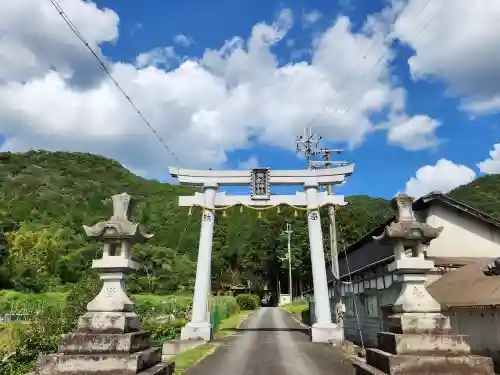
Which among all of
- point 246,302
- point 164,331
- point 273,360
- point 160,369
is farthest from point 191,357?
point 246,302

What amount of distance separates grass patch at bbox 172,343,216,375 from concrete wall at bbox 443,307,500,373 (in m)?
8.00

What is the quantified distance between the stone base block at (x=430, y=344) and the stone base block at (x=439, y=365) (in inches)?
4.9

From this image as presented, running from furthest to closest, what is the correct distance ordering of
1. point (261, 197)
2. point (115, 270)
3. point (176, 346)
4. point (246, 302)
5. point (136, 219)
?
point (246, 302), point (136, 219), point (261, 197), point (176, 346), point (115, 270)

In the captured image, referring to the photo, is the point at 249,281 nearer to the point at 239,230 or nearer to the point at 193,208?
the point at 239,230

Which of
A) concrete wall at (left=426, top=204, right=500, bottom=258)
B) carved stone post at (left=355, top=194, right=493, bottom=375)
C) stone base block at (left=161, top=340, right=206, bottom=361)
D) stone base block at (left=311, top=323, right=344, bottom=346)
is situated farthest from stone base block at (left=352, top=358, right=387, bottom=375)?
stone base block at (left=311, top=323, right=344, bottom=346)

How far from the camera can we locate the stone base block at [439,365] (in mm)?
Result: 6309

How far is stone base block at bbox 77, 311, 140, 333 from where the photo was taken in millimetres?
7230

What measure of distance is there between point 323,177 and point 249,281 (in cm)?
5642

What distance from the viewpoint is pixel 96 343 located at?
7.07 meters

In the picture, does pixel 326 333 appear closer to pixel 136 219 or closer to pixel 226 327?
pixel 226 327

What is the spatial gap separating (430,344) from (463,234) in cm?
1028

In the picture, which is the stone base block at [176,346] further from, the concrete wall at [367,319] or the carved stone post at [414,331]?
the carved stone post at [414,331]

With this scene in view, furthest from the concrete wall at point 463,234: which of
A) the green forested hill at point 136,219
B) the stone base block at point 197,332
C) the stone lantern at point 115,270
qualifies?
the stone lantern at point 115,270

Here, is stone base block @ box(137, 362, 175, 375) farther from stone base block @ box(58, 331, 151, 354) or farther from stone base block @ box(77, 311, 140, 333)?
stone base block @ box(77, 311, 140, 333)
